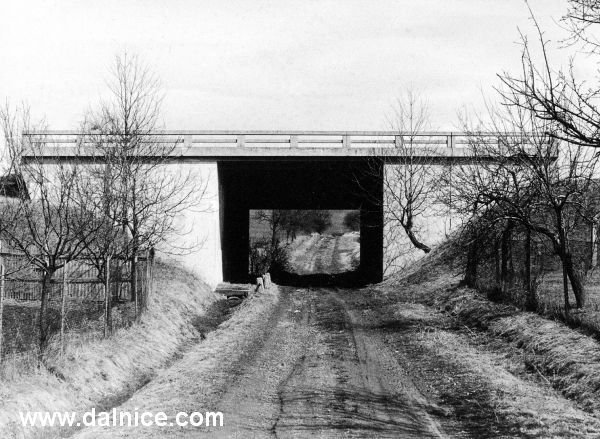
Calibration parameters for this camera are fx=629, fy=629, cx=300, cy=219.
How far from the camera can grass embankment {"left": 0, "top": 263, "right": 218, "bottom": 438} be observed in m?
8.73

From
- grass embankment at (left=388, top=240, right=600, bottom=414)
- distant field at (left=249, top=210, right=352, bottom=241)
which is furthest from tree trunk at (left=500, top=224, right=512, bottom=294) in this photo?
distant field at (left=249, top=210, right=352, bottom=241)

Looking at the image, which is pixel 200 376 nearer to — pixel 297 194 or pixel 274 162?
pixel 274 162

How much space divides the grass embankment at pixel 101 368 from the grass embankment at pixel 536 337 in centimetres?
712

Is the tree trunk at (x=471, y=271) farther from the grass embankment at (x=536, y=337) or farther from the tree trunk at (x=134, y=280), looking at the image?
the tree trunk at (x=134, y=280)

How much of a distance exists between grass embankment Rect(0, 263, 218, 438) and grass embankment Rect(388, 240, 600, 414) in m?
7.12

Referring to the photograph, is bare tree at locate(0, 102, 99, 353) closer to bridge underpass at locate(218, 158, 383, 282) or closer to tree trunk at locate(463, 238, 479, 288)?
tree trunk at locate(463, 238, 479, 288)

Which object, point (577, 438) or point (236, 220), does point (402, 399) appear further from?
point (236, 220)

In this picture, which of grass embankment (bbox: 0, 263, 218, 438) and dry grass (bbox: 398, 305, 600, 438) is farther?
grass embankment (bbox: 0, 263, 218, 438)

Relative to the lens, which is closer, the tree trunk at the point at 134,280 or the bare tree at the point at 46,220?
the bare tree at the point at 46,220

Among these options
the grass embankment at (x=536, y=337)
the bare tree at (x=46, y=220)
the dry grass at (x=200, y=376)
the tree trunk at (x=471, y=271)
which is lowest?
the dry grass at (x=200, y=376)

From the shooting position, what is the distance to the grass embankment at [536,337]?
9633mm

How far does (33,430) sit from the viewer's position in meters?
8.13

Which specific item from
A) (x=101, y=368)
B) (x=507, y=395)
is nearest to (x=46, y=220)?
(x=101, y=368)

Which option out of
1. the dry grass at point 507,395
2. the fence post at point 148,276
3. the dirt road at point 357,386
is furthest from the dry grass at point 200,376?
the dry grass at point 507,395
